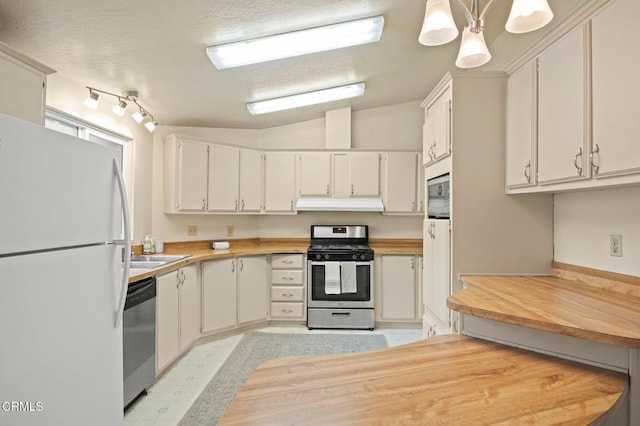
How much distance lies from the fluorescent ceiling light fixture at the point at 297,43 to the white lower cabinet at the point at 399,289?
232 cm

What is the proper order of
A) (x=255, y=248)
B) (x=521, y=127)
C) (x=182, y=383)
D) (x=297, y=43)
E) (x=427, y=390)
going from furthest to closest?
(x=255, y=248) → (x=182, y=383) → (x=297, y=43) → (x=521, y=127) → (x=427, y=390)

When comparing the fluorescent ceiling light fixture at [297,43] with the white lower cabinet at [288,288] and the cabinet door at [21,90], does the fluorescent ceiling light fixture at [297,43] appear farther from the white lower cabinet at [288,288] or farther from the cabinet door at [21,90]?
the white lower cabinet at [288,288]

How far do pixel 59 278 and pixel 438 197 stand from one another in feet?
7.55

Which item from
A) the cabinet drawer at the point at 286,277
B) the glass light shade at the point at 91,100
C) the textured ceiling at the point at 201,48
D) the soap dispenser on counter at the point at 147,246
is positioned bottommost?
the cabinet drawer at the point at 286,277

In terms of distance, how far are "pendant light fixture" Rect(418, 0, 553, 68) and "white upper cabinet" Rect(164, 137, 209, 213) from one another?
9.17ft

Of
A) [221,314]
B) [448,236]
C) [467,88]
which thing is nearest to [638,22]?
[467,88]

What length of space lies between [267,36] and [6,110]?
1.50 meters

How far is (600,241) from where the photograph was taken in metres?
1.78

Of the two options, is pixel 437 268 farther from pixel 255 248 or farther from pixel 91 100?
pixel 91 100

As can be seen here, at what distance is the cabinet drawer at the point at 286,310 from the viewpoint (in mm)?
3684

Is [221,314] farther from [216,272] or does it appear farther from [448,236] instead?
[448,236]

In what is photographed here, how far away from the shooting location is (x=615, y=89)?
135 centimetres

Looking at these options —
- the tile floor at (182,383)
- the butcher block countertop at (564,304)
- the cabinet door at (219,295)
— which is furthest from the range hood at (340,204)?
the butcher block countertop at (564,304)

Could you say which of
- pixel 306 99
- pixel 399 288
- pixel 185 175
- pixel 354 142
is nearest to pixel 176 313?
pixel 185 175
